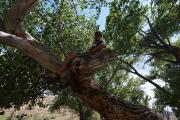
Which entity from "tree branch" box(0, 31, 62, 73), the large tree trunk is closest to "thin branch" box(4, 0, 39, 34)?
the large tree trunk

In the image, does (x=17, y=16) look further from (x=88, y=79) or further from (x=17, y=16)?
(x=88, y=79)

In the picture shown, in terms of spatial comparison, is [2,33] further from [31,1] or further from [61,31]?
[61,31]

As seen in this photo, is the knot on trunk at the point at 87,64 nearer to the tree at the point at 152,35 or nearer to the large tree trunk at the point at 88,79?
the large tree trunk at the point at 88,79

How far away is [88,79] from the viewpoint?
11.3 meters

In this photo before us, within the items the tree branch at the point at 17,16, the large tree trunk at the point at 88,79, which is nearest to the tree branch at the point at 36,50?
the large tree trunk at the point at 88,79

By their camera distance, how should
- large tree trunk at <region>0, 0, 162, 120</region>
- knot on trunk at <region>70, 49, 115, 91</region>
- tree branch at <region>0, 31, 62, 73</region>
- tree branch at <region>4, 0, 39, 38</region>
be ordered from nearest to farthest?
1. knot on trunk at <region>70, 49, 115, 91</region>
2. large tree trunk at <region>0, 0, 162, 120</region>
3. tree branch at <region>0, 31, 62, 73</region>
4. tree branch at <region>4, 0, 39, 38</region>

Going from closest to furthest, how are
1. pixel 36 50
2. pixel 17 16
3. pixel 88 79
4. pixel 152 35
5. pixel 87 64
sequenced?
pixel 87 64 → pixel 88 79 → pixel 36 50 → pixel 17 16 → pixel 152 35

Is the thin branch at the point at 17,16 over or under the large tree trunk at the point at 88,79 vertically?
over

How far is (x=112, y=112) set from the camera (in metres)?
11.2

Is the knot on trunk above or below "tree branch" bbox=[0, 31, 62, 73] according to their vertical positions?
below

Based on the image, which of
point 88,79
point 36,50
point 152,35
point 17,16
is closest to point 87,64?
point 88,79

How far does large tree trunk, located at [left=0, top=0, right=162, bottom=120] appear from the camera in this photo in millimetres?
10922

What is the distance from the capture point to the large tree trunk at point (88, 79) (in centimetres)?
1092

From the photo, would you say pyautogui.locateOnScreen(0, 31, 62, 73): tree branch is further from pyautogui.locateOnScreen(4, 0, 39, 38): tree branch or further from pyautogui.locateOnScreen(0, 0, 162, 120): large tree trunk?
pyautogui.locateOnScreen(4, 0, 39, 38): tree branch
